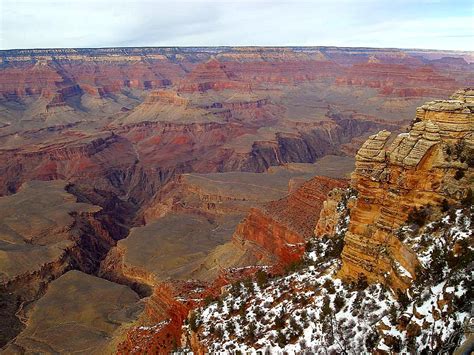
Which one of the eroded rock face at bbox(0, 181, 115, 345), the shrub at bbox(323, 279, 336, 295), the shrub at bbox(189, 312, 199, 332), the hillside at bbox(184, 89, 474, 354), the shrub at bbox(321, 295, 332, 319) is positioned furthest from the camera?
the eroded rock face at bbox(0, 181, 115, 345)

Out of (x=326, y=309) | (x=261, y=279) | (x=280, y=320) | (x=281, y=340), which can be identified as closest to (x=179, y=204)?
(x=261, y=279)

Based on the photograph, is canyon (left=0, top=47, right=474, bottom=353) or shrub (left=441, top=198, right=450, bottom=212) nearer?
shrub (left=441, top=198, right=450, bottom=212)

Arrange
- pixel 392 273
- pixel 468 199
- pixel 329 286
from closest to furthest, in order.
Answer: pixel 392 273 < pixel 468 199 < pixel 329 286

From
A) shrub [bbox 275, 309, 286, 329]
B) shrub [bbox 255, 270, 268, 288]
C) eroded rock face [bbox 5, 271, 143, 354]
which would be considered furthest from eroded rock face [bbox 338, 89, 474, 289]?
eroded rock face [bbox 5, 271, 143, 354]


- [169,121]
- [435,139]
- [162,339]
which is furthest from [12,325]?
[169,121]

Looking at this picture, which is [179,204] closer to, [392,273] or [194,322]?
[194,322]

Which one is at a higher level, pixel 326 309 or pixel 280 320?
pixel 326 309

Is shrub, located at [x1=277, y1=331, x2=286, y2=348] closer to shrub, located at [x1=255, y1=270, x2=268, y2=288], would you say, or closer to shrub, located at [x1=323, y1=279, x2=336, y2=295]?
shrub, located at [x1=323, y1=279, x2=336, y2=295]
